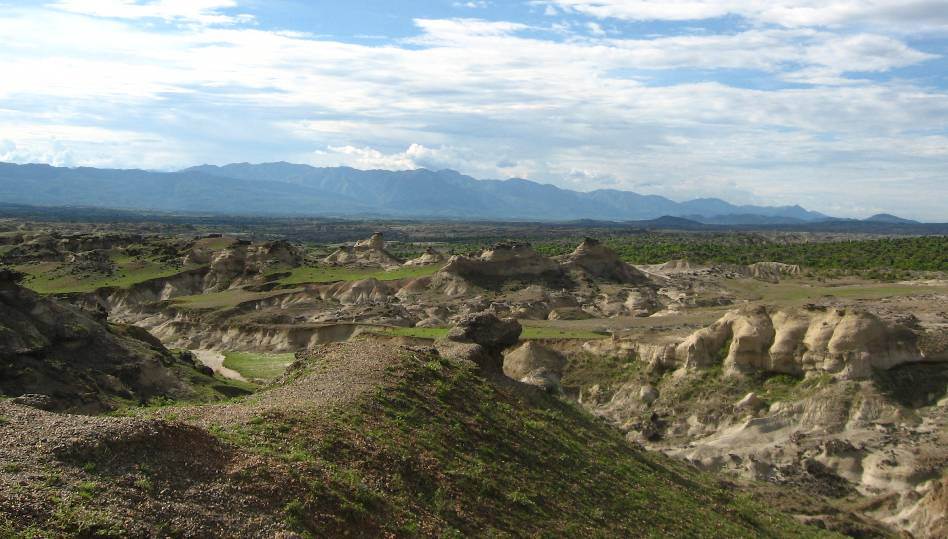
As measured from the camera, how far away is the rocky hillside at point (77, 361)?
86.6 feet

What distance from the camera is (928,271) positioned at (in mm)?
95938

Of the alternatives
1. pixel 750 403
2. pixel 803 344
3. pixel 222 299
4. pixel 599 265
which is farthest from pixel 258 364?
pixel 599 265

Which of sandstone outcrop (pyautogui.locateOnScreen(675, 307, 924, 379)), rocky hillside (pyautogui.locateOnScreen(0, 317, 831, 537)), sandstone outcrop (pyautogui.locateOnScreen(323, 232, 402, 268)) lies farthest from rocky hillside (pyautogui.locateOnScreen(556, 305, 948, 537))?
sandstone outcrop (pyautogui.locateOnScreen(323, 232, 402, 268))

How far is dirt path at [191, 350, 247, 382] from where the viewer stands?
46625 millimetres

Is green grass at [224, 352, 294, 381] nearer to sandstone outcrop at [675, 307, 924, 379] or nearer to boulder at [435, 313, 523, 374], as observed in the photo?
boulder at [435, 313, 523, 374]

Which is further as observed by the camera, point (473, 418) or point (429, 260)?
point (429, 260)

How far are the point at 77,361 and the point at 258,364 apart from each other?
66.6ft

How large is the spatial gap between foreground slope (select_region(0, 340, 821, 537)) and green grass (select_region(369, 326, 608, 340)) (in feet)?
73.1

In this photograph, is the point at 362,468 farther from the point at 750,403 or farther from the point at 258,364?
the point at 258,364

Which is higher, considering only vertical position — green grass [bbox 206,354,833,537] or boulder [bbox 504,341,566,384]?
green grass [bbox 206,354,833,537]

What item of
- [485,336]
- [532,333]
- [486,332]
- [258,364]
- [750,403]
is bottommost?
Answer: [258,364]

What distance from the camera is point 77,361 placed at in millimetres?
31047

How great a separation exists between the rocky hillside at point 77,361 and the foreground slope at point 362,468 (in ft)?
30.2

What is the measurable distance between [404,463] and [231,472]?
4.12 metres
